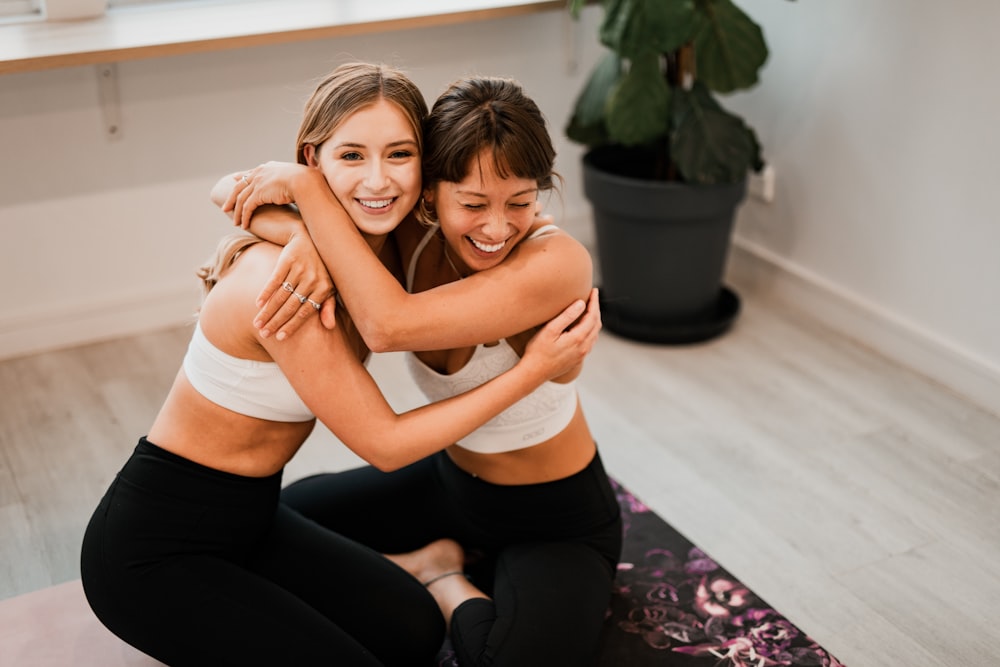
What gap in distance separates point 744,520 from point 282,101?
1.68 m

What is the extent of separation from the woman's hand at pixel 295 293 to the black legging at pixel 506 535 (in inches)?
19.2

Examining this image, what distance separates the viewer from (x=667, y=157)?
297cm

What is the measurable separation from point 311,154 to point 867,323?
1.82m

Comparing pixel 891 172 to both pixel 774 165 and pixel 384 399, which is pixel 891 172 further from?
pixel 384 399

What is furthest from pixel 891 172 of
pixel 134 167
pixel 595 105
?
pixel 134 167

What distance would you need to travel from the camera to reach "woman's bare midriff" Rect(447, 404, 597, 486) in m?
1.79

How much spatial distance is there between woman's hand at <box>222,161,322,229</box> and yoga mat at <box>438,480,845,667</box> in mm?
799

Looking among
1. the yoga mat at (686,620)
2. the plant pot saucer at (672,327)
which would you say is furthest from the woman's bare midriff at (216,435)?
the plant pot saucer at (672,327)

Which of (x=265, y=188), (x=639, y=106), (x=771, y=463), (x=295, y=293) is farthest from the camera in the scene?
(x=639, y=106)

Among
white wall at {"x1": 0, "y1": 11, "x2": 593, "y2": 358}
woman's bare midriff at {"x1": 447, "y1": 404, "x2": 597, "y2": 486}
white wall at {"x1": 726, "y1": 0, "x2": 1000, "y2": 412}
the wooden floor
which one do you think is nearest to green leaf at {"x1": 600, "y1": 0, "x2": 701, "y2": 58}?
white wall at {"x1": 726, "y1": 0, "x2": 1000, "y2": 412}

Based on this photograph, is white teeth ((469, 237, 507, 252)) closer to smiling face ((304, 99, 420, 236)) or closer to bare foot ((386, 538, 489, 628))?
smiling face ((304, 99, 420, 236))

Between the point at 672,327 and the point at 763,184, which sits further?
the point at 763,184

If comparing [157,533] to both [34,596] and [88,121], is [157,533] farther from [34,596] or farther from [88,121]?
[88,121]

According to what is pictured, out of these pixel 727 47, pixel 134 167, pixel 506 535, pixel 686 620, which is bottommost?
pixel 686 620
